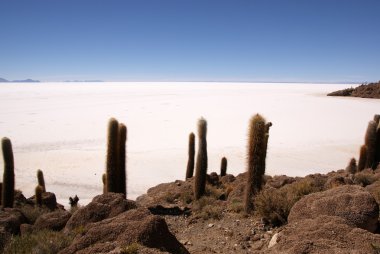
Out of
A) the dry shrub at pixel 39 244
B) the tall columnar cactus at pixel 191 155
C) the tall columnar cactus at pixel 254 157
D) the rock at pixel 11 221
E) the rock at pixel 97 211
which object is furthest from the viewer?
the tall columnar cactus at pixel 191 155

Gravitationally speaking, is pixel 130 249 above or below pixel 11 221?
above

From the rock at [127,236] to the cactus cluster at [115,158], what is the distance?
5.53 meters

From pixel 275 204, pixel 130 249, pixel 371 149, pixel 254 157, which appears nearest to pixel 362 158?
pixel 371 149

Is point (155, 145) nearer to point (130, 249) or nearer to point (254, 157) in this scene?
point (254, 157)

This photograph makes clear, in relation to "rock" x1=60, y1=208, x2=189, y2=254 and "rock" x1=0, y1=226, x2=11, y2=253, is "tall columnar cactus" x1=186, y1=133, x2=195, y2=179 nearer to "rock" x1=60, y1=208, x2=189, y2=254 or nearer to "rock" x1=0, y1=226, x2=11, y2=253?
"rock" x1=0, y1=226, x2=11, y2=253

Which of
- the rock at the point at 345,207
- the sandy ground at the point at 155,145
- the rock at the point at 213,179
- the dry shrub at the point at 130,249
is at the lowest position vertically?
the sandy ground at the point at 155,145

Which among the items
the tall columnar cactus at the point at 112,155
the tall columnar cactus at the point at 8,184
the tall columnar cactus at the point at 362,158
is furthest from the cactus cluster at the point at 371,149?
the tall columnar cactus at the point at 8,184

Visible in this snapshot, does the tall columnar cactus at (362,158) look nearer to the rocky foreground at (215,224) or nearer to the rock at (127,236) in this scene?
the rocky foreground at (215,224)

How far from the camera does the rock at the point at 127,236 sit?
3980 mm

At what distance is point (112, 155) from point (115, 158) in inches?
5.9

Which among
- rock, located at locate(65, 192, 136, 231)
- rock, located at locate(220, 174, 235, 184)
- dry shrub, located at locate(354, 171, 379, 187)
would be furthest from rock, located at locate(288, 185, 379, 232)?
rock, located at locate(220, 174, 235, 184)

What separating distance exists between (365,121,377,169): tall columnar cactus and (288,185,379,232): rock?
7.60 metres

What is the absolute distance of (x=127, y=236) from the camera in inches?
161

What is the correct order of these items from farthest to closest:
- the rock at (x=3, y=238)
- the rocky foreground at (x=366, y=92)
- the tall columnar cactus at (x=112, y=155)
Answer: the rocky foreground at (x=366, y=92) → the tall columnar cactus at (x=112, y=155) → the rock at (x=3, y=238)
